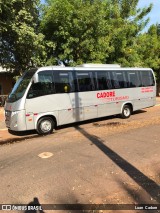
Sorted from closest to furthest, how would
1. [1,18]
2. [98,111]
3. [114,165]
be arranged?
[114,165] → [98,111] → [1,18]

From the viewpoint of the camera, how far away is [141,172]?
20.4 ft

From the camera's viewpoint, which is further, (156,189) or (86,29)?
(86,29)

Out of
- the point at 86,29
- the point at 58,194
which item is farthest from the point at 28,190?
the point at 86,29

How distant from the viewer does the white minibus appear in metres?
10.8

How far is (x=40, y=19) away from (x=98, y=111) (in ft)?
29.5

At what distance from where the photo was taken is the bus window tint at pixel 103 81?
43.8 feet

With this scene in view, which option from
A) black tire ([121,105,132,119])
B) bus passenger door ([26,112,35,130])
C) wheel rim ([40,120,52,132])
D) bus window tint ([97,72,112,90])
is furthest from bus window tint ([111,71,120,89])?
bus passenger door ([26,112,35,130])

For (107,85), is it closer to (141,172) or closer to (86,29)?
(86,29)

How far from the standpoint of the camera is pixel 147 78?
52.2ft

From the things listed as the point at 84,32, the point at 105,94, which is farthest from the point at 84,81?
the point at 84,32

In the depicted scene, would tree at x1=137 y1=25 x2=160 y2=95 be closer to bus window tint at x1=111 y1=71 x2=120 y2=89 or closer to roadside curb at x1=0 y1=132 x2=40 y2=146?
bus window tint at x1=111 y1=71 x2=120 y2=89

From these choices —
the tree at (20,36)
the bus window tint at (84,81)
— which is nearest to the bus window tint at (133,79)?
the bus window tint at (84,81)

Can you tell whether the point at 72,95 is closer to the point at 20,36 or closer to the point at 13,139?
the point at 13,139

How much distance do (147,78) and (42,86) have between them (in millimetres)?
7402
